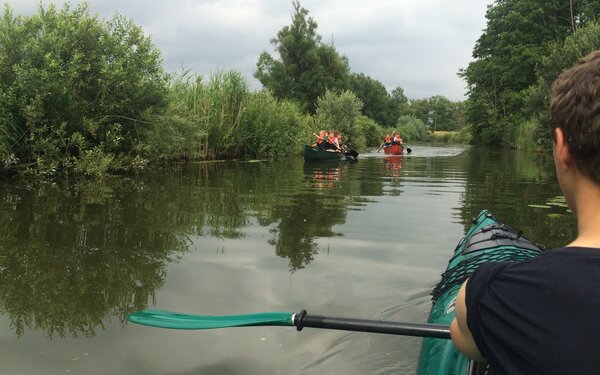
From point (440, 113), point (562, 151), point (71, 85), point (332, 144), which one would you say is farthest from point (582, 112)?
point (440, 113)

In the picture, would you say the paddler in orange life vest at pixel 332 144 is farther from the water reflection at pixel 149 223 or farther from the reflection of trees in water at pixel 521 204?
the water reflection at pixel 149 223

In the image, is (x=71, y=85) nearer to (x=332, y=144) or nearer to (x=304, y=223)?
(x=304, y=223)

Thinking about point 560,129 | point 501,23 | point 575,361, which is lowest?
point 575,361

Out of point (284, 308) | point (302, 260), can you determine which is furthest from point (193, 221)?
point (284, 308)

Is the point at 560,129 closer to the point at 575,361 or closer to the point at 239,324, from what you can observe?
the point at 575,361

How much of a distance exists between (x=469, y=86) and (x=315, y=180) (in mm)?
40113

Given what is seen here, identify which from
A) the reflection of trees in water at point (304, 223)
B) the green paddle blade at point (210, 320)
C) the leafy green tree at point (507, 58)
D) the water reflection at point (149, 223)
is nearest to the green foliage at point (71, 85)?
the water reflection at point (149, 223)

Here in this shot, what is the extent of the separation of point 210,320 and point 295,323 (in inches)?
15.7

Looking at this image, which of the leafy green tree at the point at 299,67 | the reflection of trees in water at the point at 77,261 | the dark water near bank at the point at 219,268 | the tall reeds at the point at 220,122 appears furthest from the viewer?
the leafy green tree at the point at 299,67

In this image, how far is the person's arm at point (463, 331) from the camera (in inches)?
46.6

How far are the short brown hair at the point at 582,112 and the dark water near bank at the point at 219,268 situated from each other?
1851mm

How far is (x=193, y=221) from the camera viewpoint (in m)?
5.91

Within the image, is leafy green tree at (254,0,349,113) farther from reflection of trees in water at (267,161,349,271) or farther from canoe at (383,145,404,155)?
reflection of trees in water at (267,161,349,271)

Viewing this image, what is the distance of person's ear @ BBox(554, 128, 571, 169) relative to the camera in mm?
1130
